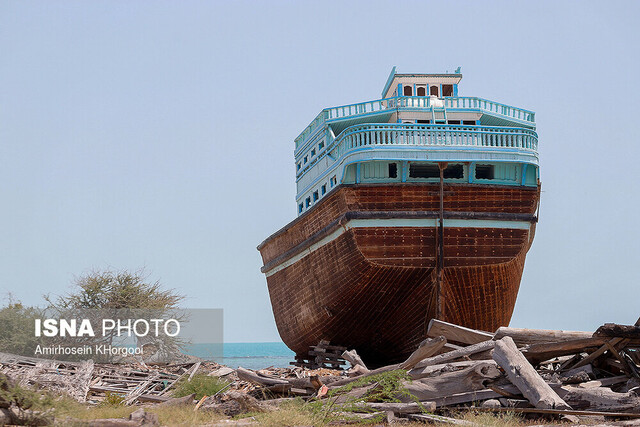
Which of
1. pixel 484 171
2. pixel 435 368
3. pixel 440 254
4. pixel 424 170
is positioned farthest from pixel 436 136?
pixel 435 368

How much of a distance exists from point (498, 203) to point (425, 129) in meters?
2.61

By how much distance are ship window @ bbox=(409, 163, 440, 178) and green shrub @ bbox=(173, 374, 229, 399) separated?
7.57 m

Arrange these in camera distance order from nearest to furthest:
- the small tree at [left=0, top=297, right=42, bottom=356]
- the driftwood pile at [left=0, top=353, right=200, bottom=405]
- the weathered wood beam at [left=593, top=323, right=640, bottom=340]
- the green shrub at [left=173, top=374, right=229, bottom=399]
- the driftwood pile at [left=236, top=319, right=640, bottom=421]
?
the driftwood pile at [left=236, top=319, right=640, bottom=421] → the weathered wood beam at [left=593, top=323, right=640, bottom=340] → the green shrub at [left=173, top=374, right=229, bottom=399] → the driftwood pile at [left=0, top=353, right=200, bottom=405] → the small tree at [left=0, top=297, right=42, bottom=356]

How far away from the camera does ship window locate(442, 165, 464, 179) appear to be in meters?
19.5

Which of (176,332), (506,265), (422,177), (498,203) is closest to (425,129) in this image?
(422,177)

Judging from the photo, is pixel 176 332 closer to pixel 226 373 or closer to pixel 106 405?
pixel 226 373

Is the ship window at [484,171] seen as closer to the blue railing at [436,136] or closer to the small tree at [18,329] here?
the blue railing at [436,136]

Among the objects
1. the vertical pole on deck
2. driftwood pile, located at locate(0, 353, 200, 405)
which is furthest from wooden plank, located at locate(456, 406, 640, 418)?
the vertical pole on deck

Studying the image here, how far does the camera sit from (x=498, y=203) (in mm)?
18953

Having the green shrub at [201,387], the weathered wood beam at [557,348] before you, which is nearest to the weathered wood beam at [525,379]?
the weathered wood beam at [557,348]

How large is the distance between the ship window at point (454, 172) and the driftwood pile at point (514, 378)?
7.85 meters

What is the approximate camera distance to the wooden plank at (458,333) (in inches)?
475

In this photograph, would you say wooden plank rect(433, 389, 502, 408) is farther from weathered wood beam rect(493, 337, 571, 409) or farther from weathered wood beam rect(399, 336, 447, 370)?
weathered wood beam rect(399, 336, 447, 370)

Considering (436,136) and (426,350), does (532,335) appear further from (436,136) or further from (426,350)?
(436,136)
